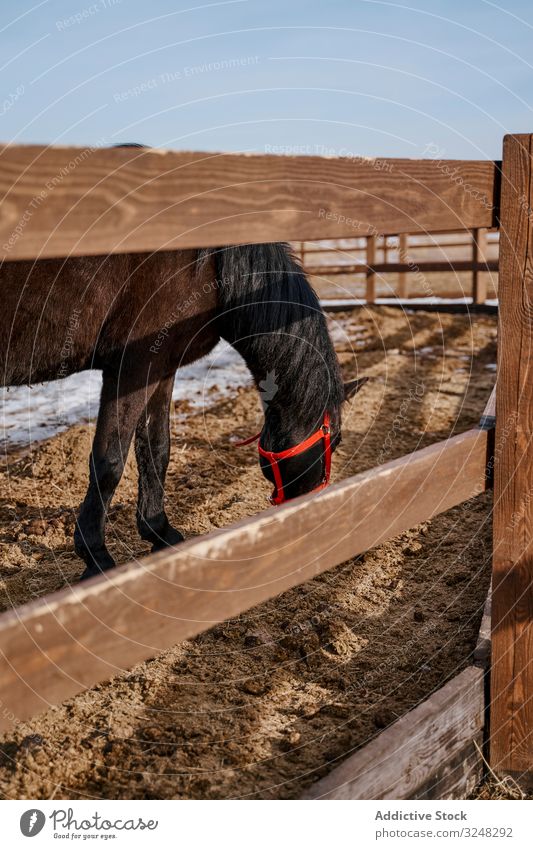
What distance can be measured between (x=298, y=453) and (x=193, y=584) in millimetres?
2074

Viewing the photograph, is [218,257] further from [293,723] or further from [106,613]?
[106,613]

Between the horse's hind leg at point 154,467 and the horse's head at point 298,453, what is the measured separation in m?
0.63

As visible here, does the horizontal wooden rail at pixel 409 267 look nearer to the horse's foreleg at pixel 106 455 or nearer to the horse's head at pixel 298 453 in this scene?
the horse's head at pixel 298 453

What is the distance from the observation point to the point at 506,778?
7.14 feet

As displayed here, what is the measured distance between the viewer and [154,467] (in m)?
3.80

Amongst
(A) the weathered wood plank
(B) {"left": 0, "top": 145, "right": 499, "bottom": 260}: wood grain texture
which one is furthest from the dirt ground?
(B) {"left": 0, "top": 145, "right": 499, "bottom": 260}: wood grain texture

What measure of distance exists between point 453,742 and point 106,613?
4.30ft

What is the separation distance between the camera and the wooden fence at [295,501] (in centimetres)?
113

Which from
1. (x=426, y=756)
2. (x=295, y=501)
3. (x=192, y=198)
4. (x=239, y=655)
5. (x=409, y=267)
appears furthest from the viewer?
(x=409, y=267)

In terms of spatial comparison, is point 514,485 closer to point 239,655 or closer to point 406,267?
point 239,655

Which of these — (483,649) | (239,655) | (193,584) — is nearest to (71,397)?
(239,655)

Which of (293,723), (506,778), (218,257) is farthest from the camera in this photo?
(218,257)
